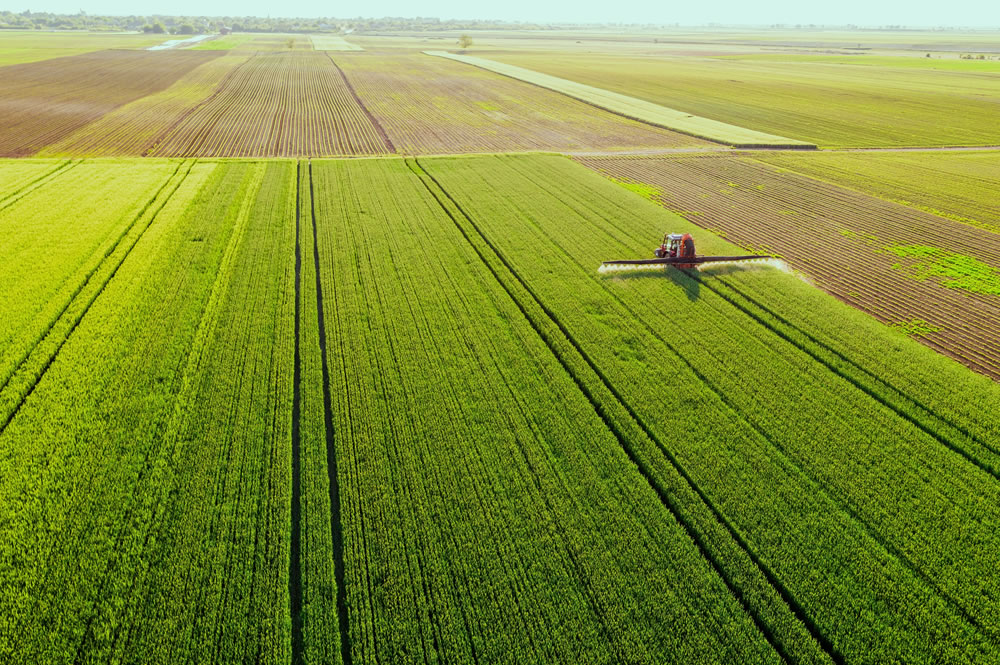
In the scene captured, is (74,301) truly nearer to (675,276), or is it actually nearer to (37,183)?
(37,183)

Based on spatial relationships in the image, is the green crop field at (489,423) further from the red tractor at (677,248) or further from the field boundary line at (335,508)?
the red tractor at (677,248)

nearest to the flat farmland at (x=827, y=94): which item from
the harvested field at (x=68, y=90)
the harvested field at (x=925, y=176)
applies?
the harvested field at (x=925, y=176)

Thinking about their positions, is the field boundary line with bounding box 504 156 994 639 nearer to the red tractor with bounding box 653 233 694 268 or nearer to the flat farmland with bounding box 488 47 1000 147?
the red tractor with bounding box 653 233 694 268

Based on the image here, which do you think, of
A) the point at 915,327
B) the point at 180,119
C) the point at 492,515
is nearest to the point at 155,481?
the point at 492,515

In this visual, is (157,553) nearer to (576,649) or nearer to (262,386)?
(262,386)

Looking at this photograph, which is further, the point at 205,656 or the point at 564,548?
the point at 564,548

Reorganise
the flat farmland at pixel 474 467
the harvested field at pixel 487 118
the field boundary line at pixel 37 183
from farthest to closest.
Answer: the harvested field at pixel 487 118 < the field boundary line at pixel 37 183 < the flat farmland at pixel 474 467

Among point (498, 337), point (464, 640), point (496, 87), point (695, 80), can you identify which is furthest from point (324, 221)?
point (695, 80)
